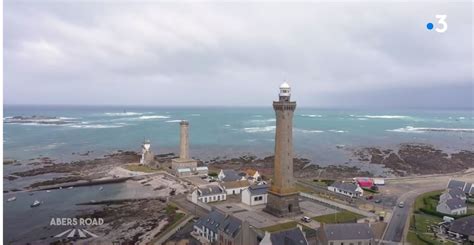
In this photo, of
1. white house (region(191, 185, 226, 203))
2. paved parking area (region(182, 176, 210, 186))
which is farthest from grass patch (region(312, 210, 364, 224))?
paved parking area (region(182, 176, 210, 186))

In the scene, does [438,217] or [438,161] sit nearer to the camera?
[438,217]

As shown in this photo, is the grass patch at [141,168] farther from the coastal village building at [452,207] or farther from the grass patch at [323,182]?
the coastal village building at [452,207]

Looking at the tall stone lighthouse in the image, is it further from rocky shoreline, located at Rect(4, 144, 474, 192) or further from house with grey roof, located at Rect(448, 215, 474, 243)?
rocky shoreline, located at Rect(4, 144, 474, 192)

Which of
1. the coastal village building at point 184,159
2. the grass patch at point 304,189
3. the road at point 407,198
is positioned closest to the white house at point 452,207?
the road at point 407,198

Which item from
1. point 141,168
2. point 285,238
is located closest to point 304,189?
point 285,238

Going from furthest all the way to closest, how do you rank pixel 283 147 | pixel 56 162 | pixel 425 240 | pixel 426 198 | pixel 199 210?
1. pixel 56 162
2. pixel 426 198
3. pixel 199 210
4. pixel 283 147
5. pixel 425 240

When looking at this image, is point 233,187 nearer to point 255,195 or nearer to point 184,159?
point 255,195

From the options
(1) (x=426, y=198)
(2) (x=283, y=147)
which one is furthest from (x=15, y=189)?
(1) (x=426, y=198)

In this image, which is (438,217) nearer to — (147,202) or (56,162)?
(147,202)
